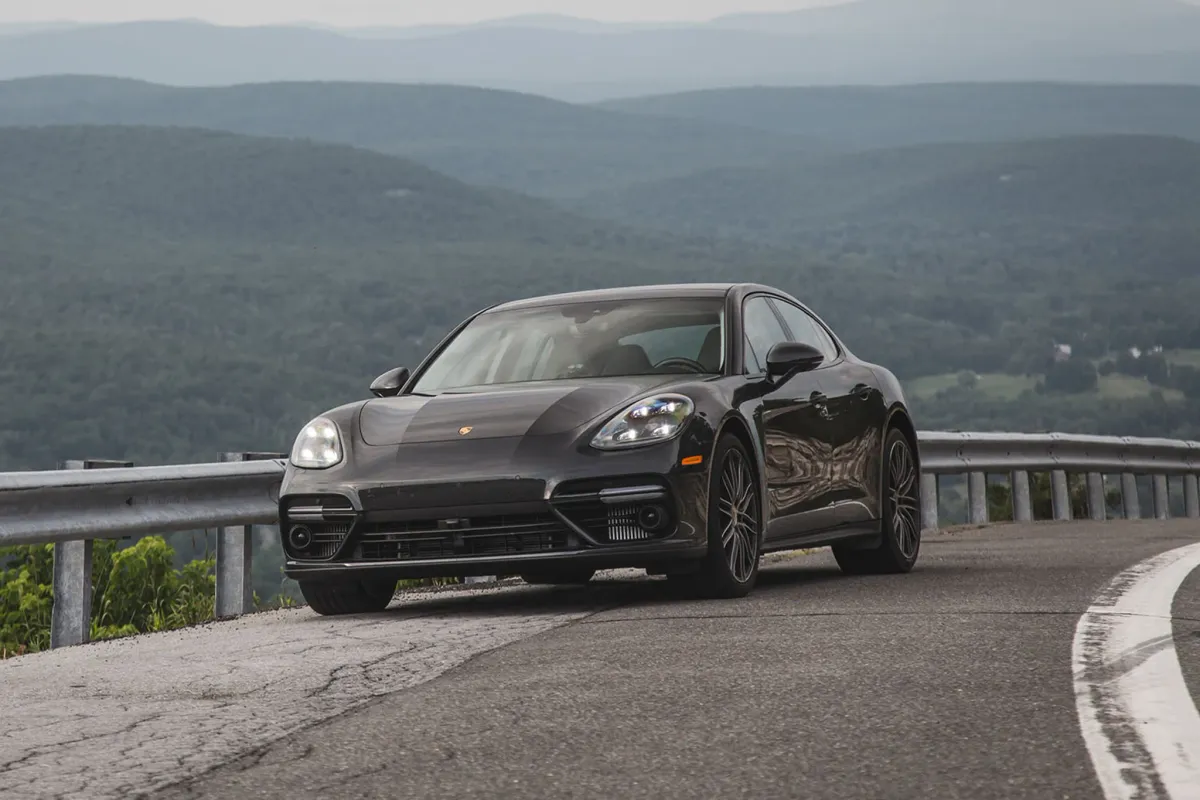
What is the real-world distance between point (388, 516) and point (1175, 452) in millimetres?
16002

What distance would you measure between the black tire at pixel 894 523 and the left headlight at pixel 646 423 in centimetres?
202

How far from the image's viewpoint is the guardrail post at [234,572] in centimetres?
916

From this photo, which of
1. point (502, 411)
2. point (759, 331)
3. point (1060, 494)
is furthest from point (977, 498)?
point (502, 411)

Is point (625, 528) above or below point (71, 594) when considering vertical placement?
above

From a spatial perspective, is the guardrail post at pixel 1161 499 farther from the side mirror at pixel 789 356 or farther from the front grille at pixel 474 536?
the front grille at pixel 474 536

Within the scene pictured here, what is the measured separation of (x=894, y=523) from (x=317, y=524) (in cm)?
310

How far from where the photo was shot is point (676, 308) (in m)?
8.99

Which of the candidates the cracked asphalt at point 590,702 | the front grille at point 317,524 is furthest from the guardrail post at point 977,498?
the front grille at point 317,524

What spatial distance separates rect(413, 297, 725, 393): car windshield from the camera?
865 centimetres

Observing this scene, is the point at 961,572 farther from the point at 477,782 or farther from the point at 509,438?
the point at 477,782

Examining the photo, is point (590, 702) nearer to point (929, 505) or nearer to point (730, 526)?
point (730, 526)

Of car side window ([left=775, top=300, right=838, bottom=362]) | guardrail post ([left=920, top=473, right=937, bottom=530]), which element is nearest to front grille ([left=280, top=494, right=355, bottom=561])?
car side window ([left=775, top=300, right=838, bottom=362])

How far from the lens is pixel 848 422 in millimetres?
9320

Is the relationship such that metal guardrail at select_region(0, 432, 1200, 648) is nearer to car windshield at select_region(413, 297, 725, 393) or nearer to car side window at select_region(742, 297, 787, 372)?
car windshield at select_region(413, 297, 725, 393)
